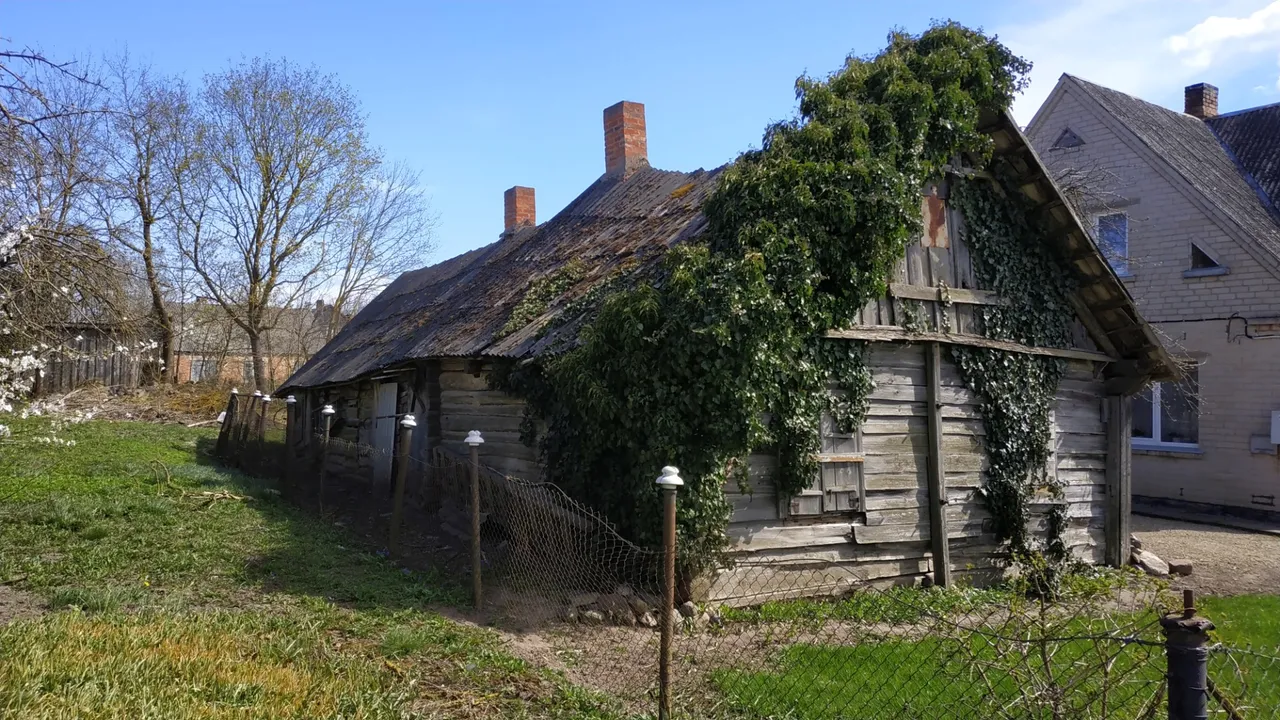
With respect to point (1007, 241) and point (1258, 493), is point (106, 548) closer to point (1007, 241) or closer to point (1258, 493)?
point (1007, 241)

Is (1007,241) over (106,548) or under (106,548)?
over

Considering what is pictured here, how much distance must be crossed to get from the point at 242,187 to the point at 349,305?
10.5m

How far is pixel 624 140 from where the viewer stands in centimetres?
1730

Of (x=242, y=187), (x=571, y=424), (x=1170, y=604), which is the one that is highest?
(x=242, y=187)

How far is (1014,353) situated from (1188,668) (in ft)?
27.0

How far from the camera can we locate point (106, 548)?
9312 millimetres

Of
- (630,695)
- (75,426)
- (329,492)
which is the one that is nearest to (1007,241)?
Answer: (630,695)

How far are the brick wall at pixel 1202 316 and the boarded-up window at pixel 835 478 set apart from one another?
9.89 metres

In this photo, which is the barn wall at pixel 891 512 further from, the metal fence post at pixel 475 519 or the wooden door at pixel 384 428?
the wooden door at pixel 384 428

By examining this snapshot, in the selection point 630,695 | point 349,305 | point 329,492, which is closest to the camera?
point 630,695

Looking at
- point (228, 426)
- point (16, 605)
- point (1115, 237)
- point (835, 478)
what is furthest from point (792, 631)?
point (1115, 237)

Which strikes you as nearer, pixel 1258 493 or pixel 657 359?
pixel 657 359

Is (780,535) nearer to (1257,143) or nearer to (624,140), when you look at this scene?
(624,140)

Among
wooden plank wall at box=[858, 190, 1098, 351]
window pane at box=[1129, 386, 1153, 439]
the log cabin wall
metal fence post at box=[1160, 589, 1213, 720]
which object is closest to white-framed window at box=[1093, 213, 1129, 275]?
window pane at box=[1129, 386, 1153, 439]
